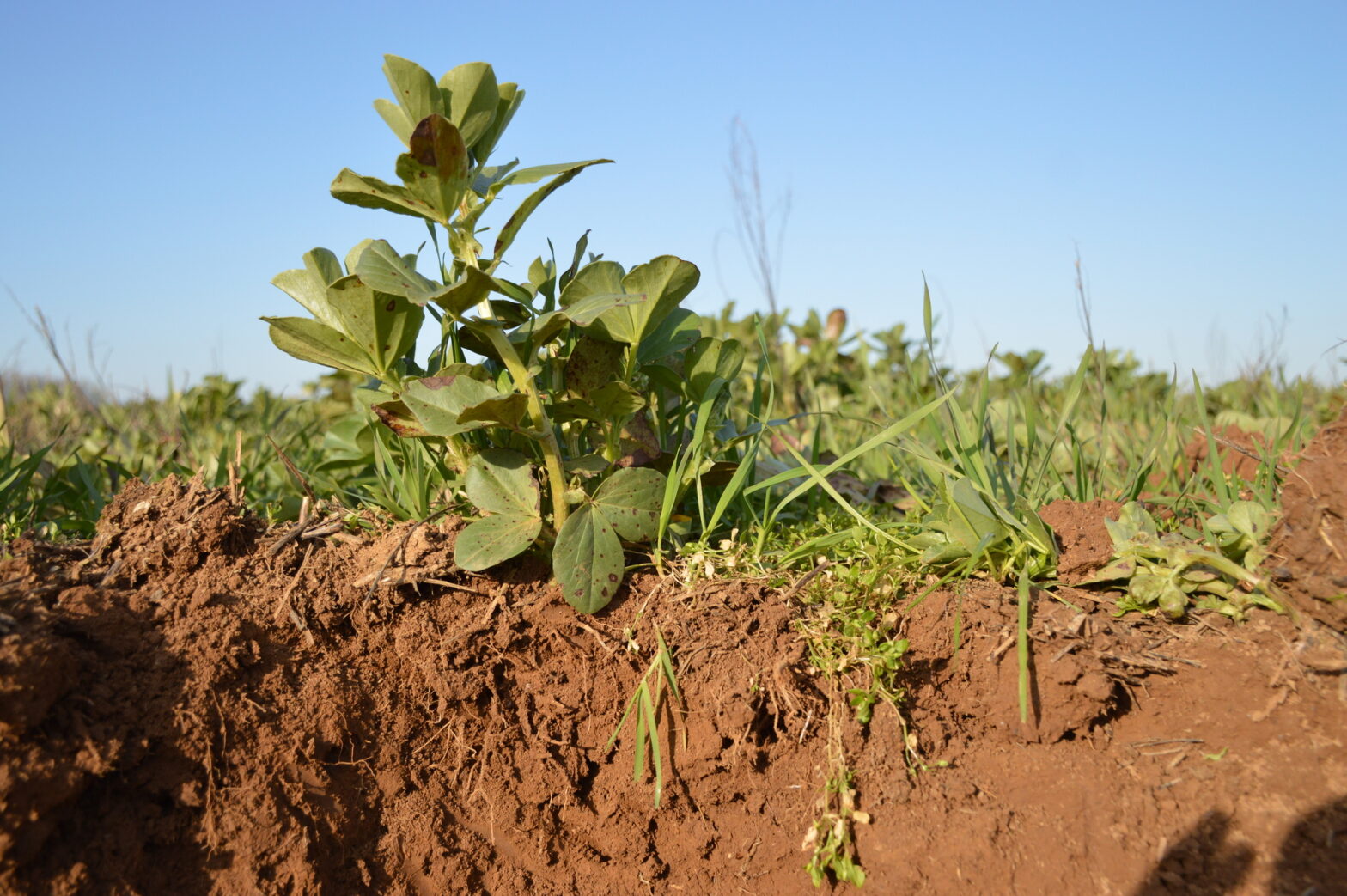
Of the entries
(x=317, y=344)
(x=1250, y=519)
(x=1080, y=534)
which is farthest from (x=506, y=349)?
(x=1250, y=519)

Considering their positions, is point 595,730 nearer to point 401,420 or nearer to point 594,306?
point 401,420

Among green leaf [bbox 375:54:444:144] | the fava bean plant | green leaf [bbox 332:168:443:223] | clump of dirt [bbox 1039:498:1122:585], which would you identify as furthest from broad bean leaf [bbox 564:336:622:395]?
clump of dirt [bbox 1039:498:1122:585]

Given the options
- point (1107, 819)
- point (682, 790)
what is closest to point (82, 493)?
point (682, 790)

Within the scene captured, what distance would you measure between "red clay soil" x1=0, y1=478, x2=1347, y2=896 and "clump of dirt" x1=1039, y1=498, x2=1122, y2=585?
73 mm

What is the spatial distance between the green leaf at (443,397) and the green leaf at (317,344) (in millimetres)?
223

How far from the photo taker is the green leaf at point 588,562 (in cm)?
178

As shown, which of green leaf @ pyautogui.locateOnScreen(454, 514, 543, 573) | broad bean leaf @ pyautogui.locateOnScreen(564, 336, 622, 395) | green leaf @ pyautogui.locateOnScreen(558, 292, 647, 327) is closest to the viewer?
green leaf @ pyautogui.locateOnScreen(558, 292, 647, 327)

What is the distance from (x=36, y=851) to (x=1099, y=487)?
2448mm

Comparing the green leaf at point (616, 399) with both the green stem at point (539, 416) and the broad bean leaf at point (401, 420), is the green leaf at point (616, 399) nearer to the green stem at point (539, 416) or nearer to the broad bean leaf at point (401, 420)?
the green stem at point (539, 416)

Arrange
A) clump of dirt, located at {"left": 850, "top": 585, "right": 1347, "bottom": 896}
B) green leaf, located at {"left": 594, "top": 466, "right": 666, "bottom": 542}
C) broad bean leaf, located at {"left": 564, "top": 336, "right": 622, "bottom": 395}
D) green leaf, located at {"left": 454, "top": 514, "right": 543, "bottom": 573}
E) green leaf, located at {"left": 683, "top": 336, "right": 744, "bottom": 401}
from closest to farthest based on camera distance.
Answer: clump of dirt, located at {"left": 850, "top": 585, "right": 1347, "bottom": 896}
green leaf, located at {"left": 454, "top": 514, "right": 543, "bottom": 573}
green leaf, located at {"left": 594, "top": 466, "right": 666, "bottom": 542}
broad bean leaf, located at {"left": 564, "top": 336, "right": 622, "bottom": 395}
green leaf, located at {"left": 683, "top": 336, "right": 744, "bottom": 401}

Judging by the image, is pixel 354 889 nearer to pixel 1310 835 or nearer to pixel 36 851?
pixel 36 851

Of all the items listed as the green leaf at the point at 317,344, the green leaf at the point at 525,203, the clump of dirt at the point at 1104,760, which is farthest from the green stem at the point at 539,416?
the clump of dirt at the point at 1104,760

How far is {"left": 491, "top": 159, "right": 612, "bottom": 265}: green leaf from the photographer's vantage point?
1.73 metres

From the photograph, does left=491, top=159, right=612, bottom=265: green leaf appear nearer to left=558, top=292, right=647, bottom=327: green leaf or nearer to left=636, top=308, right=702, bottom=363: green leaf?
left=558, top=292, right=647, bottom=327: green leaf
